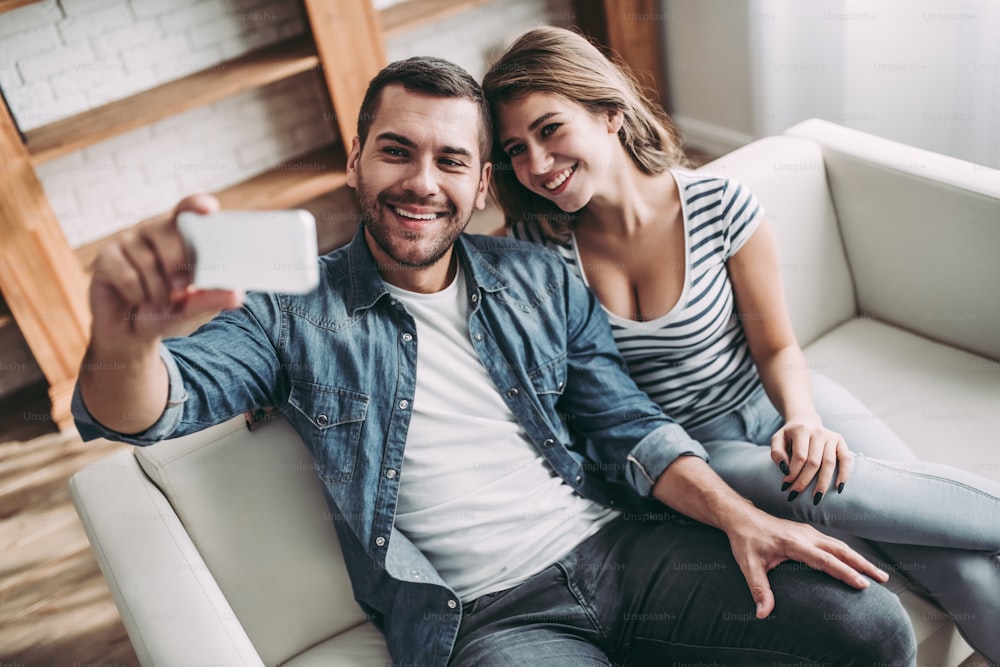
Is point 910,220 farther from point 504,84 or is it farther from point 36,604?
point 36,604

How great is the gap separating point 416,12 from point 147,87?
0.92 m

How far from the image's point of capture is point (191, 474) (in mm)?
1277

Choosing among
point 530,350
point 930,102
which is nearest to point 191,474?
point 530,350

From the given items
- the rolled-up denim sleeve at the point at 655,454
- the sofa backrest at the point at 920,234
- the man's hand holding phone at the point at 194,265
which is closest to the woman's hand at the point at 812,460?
the rolled-up denim sleeve at the point at 655,454

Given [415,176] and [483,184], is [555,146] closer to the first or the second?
[483,184]

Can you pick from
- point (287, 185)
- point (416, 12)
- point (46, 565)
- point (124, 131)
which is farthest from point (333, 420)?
point (416, 12)

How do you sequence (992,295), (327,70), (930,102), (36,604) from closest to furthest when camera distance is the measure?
(992,295) → (36,604) → (930,102) → (327,70)

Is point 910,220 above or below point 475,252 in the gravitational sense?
below

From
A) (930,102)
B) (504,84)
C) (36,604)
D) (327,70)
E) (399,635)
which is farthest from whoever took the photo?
(327,70)

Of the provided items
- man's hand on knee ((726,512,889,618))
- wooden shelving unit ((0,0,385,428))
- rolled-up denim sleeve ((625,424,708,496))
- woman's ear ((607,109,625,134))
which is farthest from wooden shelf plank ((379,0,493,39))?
man's hand on knee ((726,512,889,618))

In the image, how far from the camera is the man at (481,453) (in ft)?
3.84

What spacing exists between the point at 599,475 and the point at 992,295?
0.82 metres

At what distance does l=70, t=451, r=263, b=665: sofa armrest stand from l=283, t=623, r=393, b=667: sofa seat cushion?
23 centimetres

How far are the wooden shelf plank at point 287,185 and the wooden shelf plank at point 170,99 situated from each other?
0.35m
